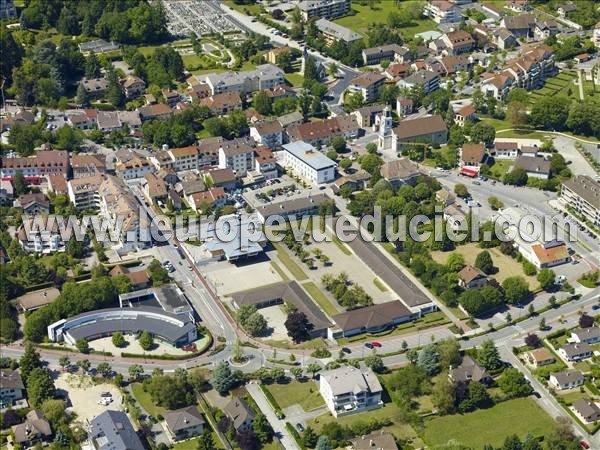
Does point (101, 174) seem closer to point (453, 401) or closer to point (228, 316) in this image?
point (228, 316)

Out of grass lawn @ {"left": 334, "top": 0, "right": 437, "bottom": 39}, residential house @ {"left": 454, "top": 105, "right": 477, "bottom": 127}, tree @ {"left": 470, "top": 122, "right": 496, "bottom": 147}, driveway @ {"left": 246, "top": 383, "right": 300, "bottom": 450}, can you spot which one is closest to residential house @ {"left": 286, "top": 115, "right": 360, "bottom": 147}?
residential house @ {"left": 454, "top": 105, "right": 477, "bottom": 127}

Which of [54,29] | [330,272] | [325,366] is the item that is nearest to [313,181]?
[330,272]

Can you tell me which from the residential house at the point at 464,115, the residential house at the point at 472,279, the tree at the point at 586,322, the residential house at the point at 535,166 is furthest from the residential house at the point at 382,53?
the tree at the point at 586,322

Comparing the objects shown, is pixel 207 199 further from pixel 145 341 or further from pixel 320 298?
pixel 145 341

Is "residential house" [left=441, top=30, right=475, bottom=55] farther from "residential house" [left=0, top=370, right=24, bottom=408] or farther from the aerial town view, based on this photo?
"residential house" [left=0, top=370, right=24, bottom=408]

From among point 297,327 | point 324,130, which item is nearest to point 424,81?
point 324,130

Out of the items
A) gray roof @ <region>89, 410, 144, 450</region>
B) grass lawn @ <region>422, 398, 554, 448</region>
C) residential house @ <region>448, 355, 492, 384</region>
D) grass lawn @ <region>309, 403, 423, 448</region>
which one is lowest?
grass lawn @ <region>309, 403, 423, 448</region>

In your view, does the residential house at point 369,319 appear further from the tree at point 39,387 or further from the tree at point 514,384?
the tree at point 39,387
